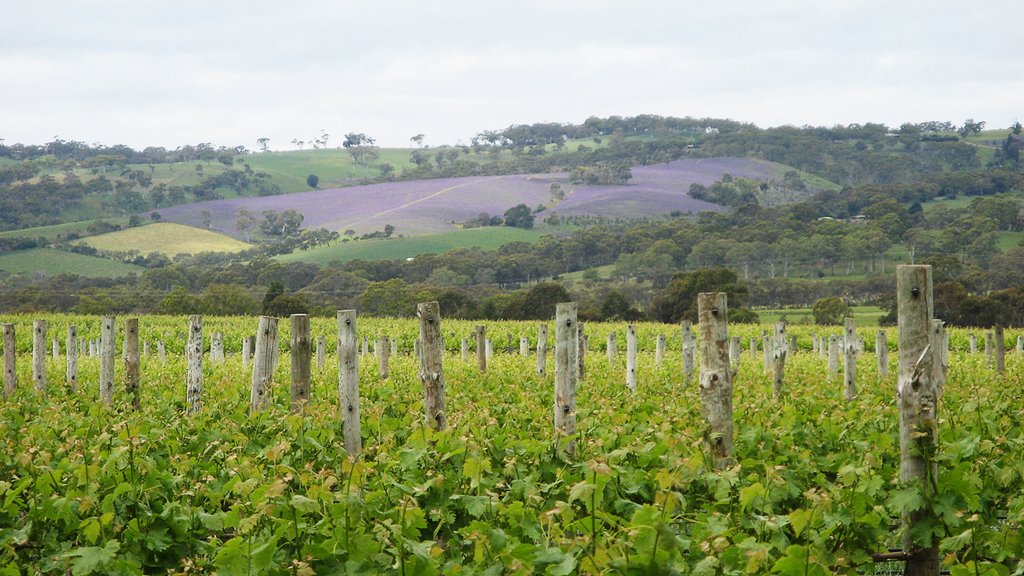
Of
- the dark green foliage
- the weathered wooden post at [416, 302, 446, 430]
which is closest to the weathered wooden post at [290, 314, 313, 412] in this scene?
the weathered wooden post at [416, 302, 446, 430]

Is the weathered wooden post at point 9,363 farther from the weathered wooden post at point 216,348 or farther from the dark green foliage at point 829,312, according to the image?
the dark green foliage at point 829,312

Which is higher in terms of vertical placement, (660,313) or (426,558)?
(426,558)

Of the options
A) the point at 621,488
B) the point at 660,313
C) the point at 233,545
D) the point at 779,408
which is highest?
the point at 233,545

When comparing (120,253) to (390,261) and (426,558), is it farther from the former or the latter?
(426,558)

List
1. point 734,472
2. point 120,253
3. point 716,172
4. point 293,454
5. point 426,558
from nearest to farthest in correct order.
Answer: point 426,558 → point 734,472 → point 293,454 → point 120,253 → point 716,172

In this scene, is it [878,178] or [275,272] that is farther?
[878,178]

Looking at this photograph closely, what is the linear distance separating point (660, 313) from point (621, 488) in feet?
200

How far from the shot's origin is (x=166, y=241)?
126 meters

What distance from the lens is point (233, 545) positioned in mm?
4230

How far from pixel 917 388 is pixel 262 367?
8.94 m

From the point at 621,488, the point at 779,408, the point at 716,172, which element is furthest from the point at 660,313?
the point at 716,172

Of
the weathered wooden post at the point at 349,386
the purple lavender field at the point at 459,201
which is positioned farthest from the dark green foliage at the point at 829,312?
the purple lavender field at the point at 459,201

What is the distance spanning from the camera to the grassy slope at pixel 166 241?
120 m

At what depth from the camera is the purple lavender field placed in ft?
437
